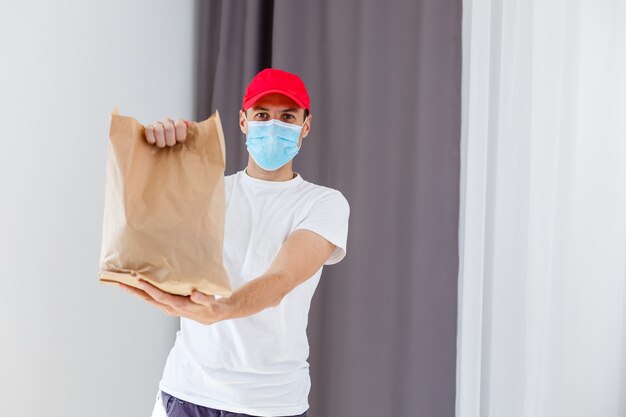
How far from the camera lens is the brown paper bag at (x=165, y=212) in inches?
41.6

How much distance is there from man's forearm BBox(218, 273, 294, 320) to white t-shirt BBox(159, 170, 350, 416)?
164 millimetres

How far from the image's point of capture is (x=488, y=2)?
2.01 metres

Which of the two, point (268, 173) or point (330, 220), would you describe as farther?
point (268, 173)

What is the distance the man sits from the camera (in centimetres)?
140

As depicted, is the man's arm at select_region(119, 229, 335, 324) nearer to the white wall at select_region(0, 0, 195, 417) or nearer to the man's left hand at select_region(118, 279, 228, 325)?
the man's left hand at select_region(118, 279, 228, 325)

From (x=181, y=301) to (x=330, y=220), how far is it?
17.7 inches

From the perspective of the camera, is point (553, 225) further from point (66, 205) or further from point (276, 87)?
point (66, 205)

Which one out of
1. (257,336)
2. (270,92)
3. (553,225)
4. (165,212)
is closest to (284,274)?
(257,336)

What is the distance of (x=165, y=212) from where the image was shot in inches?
42.8

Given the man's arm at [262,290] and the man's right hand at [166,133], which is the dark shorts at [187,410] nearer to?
the man's arm at [262,290]

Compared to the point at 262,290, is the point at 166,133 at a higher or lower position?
higher

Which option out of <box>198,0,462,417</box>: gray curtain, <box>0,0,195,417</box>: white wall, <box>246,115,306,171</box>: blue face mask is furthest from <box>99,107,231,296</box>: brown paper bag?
<box>198,0,462,417</box>: gray curtain

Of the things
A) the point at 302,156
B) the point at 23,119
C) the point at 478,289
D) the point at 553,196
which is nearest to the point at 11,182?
the point at 23,119

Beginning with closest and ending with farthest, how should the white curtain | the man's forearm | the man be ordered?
the man's forearm < the man < the white curtain
